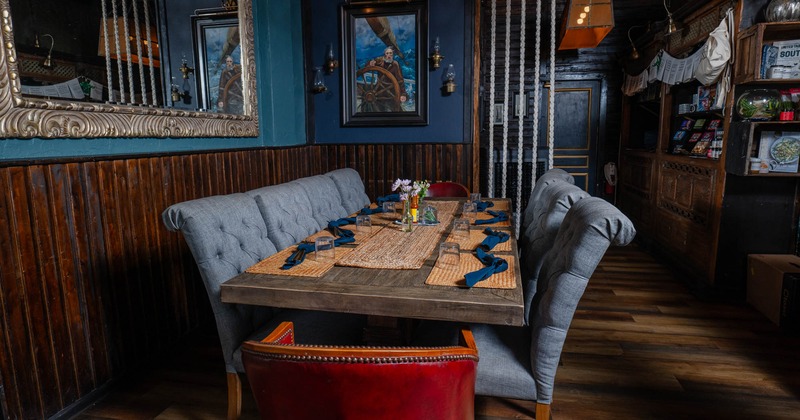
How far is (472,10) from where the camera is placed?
4.48 m

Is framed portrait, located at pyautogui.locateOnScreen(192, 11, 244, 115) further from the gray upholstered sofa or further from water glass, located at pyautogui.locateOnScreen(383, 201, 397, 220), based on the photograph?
water glass, located at pyautogui.locateOnScreen(383, 201, 397, 220)

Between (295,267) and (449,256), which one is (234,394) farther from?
(449,256)

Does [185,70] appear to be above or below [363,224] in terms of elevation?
above

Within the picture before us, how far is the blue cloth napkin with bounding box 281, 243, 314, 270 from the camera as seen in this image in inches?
68.8

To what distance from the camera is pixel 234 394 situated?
1.88 meters

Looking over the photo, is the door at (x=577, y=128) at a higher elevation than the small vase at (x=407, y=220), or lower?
higher

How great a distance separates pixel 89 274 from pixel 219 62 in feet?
5.84

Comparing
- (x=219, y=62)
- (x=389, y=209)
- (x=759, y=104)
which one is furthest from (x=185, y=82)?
(x=759, y=104)

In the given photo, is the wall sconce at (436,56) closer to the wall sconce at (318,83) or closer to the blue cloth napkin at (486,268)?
the wall sconce at (318,83)

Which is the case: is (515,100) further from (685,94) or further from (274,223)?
(274,223)

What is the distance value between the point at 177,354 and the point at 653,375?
272 centimetres

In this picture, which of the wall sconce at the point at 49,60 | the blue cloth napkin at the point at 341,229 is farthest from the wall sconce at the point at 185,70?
the blue cloth napkin at the point at 341,229

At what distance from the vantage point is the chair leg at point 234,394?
1866 millimetres

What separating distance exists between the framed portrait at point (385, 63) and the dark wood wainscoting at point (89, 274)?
1861mm
